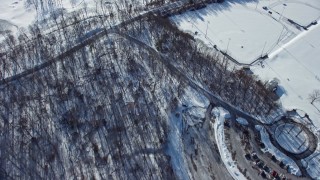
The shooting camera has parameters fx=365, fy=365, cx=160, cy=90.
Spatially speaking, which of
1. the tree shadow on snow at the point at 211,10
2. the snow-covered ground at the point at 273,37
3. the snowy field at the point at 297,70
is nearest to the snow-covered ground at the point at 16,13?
the snow-covered ground at the point at 273,37

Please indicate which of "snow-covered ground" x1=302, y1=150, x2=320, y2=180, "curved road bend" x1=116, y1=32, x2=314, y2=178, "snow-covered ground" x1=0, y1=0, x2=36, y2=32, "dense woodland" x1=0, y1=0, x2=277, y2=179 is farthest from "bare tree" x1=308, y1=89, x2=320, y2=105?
"snow-covered ground" x1=0, y1=0, x2=36, y2=32

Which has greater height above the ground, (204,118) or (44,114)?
(44,114)

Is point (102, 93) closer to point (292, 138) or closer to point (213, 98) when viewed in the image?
point (213, 98)

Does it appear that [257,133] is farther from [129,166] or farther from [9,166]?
[9,166]

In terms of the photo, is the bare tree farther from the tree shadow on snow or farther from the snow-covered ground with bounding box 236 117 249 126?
the tree shadow on snow

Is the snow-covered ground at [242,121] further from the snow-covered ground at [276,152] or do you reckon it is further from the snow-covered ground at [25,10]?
→ the snow-covered ground at [25,10]

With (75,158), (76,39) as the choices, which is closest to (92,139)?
(75,158)
